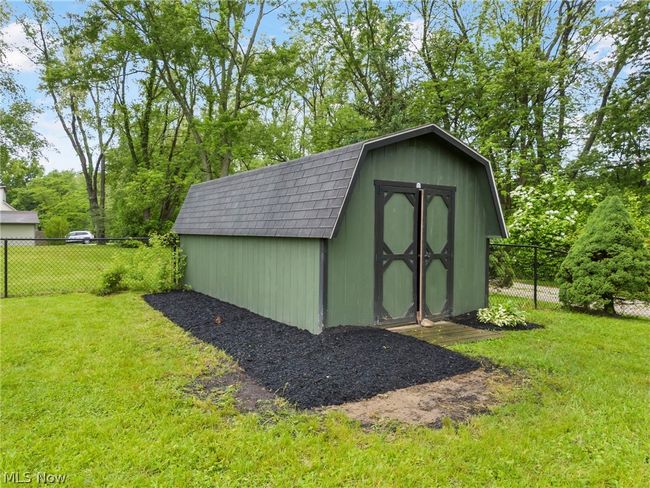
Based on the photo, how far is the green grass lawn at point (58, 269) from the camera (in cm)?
909

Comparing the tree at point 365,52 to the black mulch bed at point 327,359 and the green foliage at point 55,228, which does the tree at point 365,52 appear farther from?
the green foliage at point 55,228

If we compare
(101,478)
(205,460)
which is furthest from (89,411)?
(205,460)

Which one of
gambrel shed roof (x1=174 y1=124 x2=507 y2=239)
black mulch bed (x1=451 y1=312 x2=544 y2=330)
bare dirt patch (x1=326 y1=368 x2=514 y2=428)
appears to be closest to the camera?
bare dirt patch (x1=326 y1=368 x2=514 y2=428)

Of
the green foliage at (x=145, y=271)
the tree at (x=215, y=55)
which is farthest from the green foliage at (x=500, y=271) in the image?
the tree at (x=215, y=55)

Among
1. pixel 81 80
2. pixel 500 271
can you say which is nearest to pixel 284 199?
pixel 500 271

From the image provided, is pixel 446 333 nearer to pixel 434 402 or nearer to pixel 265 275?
pixel 434 402

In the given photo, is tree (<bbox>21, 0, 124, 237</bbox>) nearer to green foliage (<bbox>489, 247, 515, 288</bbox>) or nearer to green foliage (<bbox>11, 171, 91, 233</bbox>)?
green foliage (<bbox>11, 171, 91, 233</bbox>)

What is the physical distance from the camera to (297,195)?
232 inches

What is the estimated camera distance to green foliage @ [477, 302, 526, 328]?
20.0 feet

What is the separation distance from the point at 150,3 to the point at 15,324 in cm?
1377

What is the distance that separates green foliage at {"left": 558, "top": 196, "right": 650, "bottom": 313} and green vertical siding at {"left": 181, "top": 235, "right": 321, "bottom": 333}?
5150mm

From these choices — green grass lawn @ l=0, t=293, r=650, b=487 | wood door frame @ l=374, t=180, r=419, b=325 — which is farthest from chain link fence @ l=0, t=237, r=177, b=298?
wood door frame @ l=374, t=180, r=419, b=325

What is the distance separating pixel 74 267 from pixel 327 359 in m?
11.3

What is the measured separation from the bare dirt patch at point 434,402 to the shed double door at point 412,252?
6.40 ft
